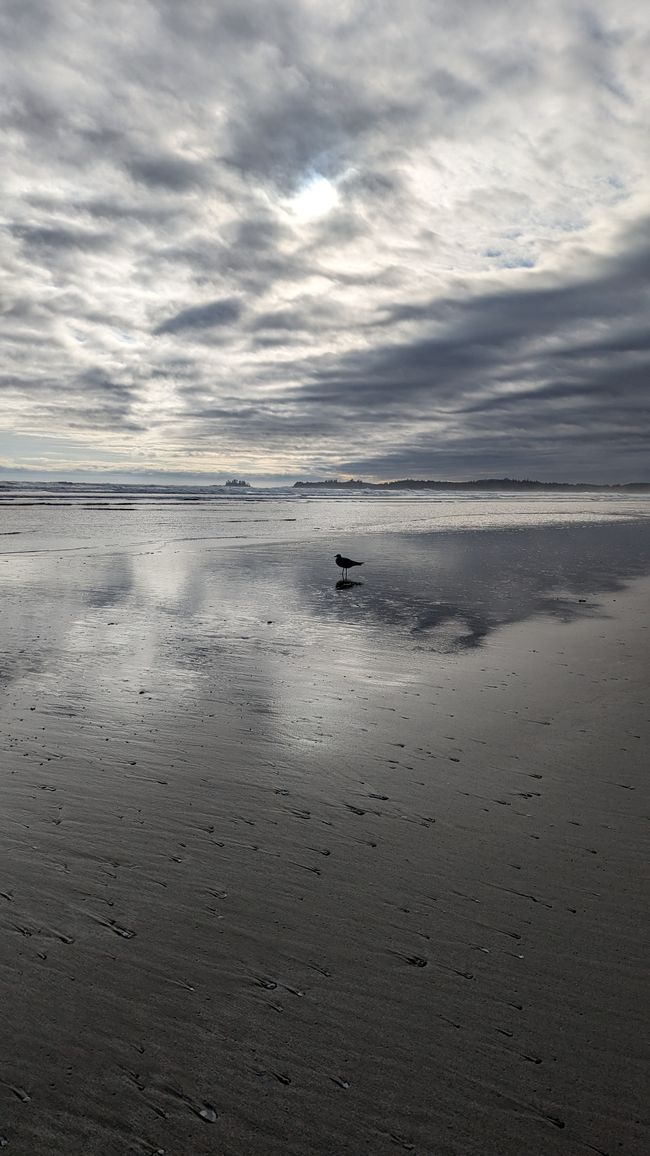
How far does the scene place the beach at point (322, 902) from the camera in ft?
9.33

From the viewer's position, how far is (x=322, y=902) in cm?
425

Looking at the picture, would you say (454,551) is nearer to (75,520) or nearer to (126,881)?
(126,881)

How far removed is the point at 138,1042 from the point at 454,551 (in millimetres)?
25657

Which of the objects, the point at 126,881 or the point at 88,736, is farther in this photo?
the point at 88,736

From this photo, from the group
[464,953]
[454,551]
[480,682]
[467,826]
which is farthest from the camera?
[454,551]

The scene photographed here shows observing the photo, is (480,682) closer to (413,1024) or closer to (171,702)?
(171,702)

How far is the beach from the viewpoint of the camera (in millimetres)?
2844

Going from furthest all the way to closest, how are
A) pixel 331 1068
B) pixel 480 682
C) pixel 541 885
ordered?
1. pixel 480 682
2. pixel 541 885
3. pixel 331 1068

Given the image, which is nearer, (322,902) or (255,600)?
(322,902)

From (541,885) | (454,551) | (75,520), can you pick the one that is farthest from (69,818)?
(75,520)

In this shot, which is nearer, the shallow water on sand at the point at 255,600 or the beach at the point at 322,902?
the beach at the point at 322,902

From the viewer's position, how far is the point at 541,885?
442cm

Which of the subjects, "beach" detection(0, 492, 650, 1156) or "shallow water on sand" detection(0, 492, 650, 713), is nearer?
"beach" detection(0, 492, 650, 1156)

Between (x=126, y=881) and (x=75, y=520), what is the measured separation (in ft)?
143
